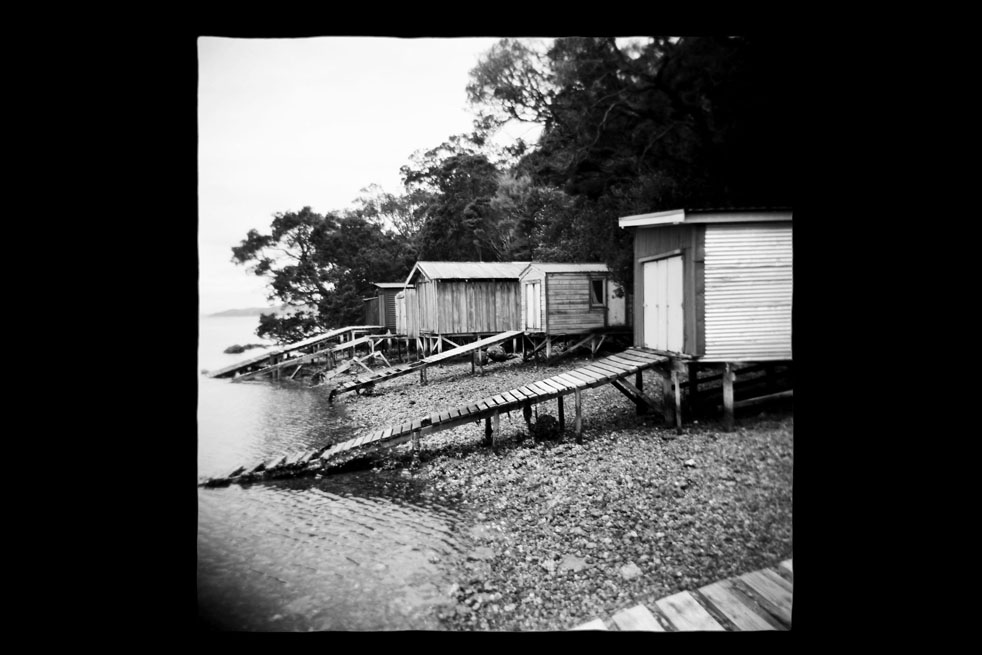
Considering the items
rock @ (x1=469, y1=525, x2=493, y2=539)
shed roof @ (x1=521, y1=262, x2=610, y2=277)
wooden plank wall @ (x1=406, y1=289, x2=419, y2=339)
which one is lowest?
rock @ (x1=469, y1=525, x2=493, y2=539)

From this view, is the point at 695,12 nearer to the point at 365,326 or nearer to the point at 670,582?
the point at 670,582

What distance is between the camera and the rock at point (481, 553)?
18.2 feet

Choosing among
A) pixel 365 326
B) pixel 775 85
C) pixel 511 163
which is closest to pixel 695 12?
pixel 775 85

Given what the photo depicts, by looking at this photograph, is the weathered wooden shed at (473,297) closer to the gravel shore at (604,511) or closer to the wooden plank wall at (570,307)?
the wooden plank wall at (570,307)

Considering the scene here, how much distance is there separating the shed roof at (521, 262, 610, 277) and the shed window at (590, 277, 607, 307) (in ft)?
0.97

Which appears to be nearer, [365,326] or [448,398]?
[448,398]

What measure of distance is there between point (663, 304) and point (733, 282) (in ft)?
3.92

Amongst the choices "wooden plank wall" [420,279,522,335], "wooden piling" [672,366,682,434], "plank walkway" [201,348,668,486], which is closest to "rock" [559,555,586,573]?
"plank walkway" [201,348,668,486]

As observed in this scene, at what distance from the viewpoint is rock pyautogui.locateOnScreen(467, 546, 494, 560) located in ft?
18.2

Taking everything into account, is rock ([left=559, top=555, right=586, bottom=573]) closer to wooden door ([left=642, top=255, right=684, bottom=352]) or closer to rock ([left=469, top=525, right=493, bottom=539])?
rock ([left=469, top=525, right=493, bottom=539])

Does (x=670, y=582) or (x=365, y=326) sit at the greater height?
(x=365, y=326)

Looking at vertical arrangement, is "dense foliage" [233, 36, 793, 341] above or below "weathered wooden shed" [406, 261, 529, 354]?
above
